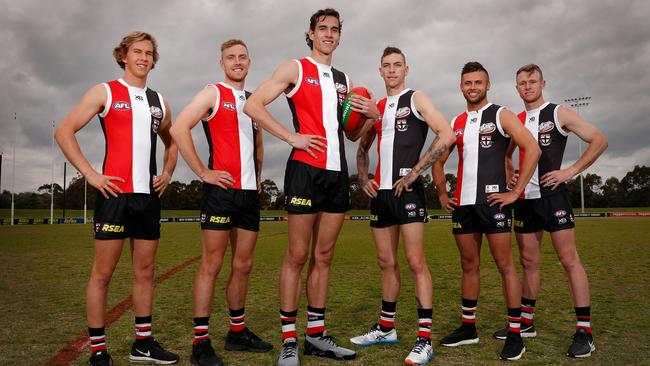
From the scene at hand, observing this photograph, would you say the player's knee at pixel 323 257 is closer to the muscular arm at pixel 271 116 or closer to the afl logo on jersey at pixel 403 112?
the muscular arm at pixel 271 116

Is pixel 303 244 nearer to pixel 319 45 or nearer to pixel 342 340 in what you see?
pixel 342 340

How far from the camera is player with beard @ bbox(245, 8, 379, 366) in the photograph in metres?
4.35

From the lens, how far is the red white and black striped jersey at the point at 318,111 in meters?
→ 4.46

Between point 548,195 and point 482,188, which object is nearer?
point 482,188

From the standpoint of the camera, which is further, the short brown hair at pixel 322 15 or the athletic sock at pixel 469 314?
the athletic sock at pixel 469 314

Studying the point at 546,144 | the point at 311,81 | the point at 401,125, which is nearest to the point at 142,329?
the point at 311,81

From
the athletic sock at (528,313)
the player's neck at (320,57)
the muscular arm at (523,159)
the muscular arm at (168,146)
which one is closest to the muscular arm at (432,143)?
Answer: the muscular arm at (523,159)

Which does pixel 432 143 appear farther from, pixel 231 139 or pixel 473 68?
pixel 231 139

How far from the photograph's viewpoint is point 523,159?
4984mm

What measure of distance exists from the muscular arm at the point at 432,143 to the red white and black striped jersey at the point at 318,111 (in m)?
0.66

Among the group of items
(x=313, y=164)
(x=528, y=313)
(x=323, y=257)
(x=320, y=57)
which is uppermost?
(x=320, y=57)

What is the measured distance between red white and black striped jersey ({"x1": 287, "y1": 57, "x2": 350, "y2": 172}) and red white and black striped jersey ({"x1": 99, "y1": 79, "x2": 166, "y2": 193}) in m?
1.42

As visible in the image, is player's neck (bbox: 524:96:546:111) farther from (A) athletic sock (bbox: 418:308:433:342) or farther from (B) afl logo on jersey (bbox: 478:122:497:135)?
(A) athletic sock (bbox: 418:308:433:342)

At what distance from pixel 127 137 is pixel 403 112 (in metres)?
2.79
